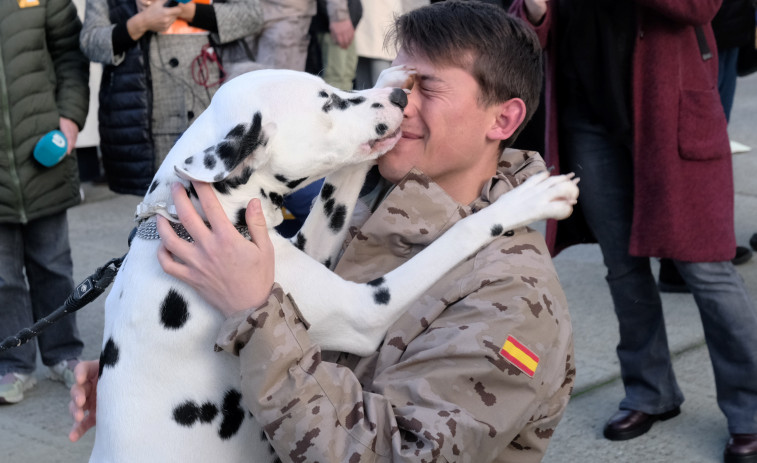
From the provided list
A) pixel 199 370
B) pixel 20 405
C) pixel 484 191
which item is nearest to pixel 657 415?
pixel 484 191

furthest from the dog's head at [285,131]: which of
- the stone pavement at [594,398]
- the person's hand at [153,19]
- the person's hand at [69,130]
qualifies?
the person's hand at [69,130]

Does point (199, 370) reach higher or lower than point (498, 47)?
lower

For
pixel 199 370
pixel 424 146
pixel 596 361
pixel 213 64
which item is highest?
pixel 424 146

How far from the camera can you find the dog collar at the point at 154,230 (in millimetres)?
2359

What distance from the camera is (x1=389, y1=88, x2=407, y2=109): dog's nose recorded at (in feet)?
8.32

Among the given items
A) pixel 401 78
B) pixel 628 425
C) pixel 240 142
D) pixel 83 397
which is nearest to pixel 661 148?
pixel 628 425

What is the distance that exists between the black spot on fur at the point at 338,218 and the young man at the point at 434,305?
7.0 inches

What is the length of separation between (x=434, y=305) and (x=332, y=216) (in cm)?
58

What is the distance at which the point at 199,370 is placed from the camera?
234 cm

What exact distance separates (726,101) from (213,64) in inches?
122

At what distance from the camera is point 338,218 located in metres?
2.77

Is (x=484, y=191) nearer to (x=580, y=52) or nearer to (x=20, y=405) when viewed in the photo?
(x=580, y=52)

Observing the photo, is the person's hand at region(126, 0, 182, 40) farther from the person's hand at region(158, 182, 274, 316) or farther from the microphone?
the person's hand at region(158, 182, 274, 316)

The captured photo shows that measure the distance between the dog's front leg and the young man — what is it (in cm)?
14
